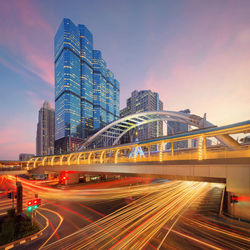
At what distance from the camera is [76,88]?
504ft

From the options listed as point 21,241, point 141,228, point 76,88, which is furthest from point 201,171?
point 76,88

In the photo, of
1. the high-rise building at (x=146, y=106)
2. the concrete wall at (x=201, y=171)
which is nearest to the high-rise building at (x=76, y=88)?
the high-rise building at (x=146, y=106)

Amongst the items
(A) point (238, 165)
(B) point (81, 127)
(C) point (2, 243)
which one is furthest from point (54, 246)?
(B) point (81, 127)

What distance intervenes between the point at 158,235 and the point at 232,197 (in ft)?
25.0

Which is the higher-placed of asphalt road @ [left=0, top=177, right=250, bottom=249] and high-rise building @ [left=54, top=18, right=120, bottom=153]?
high-rise building @ [left=54, top=18, right=120, bottom=153]

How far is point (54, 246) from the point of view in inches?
388

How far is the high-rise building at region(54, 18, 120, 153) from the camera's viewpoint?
143 meters

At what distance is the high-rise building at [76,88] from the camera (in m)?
143

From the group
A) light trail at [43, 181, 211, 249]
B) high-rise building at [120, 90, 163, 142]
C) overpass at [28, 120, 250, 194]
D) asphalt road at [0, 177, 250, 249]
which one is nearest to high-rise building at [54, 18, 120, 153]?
high-rise building at [120, 90, 163, 142]

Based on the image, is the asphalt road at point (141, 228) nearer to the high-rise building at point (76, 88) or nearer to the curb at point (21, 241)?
the curb at point (21, 241)

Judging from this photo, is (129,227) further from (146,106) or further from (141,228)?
(146,106)

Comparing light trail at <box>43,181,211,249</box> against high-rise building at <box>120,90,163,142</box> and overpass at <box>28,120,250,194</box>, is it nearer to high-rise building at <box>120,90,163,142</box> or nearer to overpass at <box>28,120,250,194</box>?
overpass at <box>28,120,250,194</box>

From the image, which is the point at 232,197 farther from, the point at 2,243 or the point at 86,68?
the point at 86,68

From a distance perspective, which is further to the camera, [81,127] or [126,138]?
[81,127]
